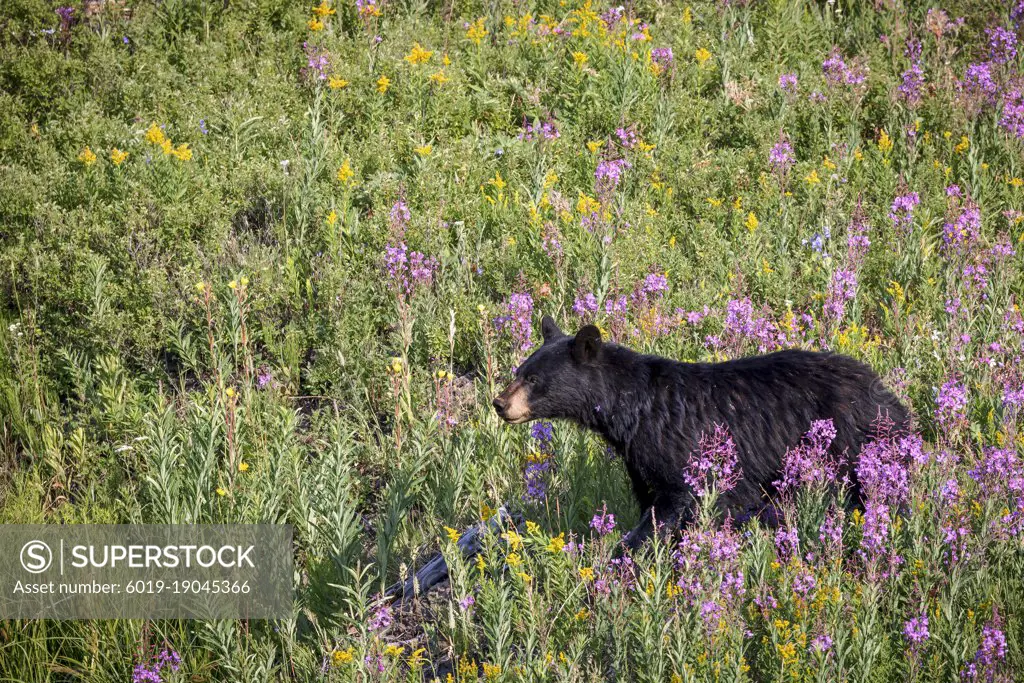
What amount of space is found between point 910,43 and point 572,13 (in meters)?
3.16

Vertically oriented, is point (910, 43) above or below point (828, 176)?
above

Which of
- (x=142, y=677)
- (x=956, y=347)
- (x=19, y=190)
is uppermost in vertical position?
(x=19, y=190)

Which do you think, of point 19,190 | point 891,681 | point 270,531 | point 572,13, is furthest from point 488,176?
point 891,681

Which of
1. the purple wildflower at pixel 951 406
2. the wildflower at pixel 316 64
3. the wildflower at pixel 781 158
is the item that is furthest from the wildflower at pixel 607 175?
the purple wildflower at pixel 951 406

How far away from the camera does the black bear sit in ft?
17.8

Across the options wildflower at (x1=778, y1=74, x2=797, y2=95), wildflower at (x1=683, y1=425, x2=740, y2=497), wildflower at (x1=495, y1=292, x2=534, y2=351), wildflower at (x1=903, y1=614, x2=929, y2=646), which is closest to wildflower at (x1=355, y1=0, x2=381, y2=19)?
wildflower at (x1=778, y1=74, x2=797, y2=95)

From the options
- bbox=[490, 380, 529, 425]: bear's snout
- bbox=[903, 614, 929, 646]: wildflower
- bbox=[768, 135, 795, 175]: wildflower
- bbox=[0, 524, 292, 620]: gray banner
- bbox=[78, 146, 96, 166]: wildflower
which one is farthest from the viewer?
bbox=[768, 135, 795, 175]: wildflower

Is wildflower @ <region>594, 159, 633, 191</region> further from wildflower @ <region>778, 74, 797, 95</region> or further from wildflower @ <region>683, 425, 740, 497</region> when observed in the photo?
wildflower @ <region>683, 425, 740, 497</region>

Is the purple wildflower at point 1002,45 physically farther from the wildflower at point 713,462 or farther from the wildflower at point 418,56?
the wildflower at point 713,462

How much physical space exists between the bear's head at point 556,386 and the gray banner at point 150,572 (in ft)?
4.55

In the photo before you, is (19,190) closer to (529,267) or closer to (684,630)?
(529,267)

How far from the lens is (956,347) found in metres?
6.47

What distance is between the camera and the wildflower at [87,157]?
836 centimetres

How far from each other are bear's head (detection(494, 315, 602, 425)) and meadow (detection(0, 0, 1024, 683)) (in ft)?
0.54
